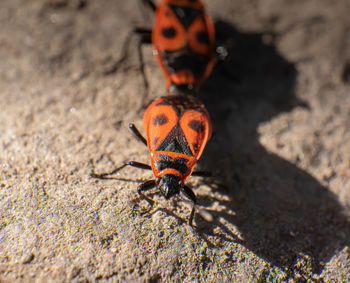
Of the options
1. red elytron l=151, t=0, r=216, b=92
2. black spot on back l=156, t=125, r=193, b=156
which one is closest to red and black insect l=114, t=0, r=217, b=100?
red elytron l=151, t=0, r=216, b=92

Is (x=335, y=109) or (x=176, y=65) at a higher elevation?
(x=176, y=65)

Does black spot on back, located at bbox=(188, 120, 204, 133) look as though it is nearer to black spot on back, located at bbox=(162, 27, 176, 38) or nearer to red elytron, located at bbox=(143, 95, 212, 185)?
red elytron, located at bbox=(143, 95, 212, 185)

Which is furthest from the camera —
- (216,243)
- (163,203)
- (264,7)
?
(264,7)

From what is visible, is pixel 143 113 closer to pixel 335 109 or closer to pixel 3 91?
pixel 3 91

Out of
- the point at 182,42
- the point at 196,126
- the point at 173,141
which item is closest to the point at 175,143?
the point at 173,141

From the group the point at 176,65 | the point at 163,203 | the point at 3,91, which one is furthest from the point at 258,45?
the point at 3,91

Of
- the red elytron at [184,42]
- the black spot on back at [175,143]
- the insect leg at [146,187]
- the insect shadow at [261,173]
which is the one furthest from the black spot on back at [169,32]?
the insect leg at [146,187]
